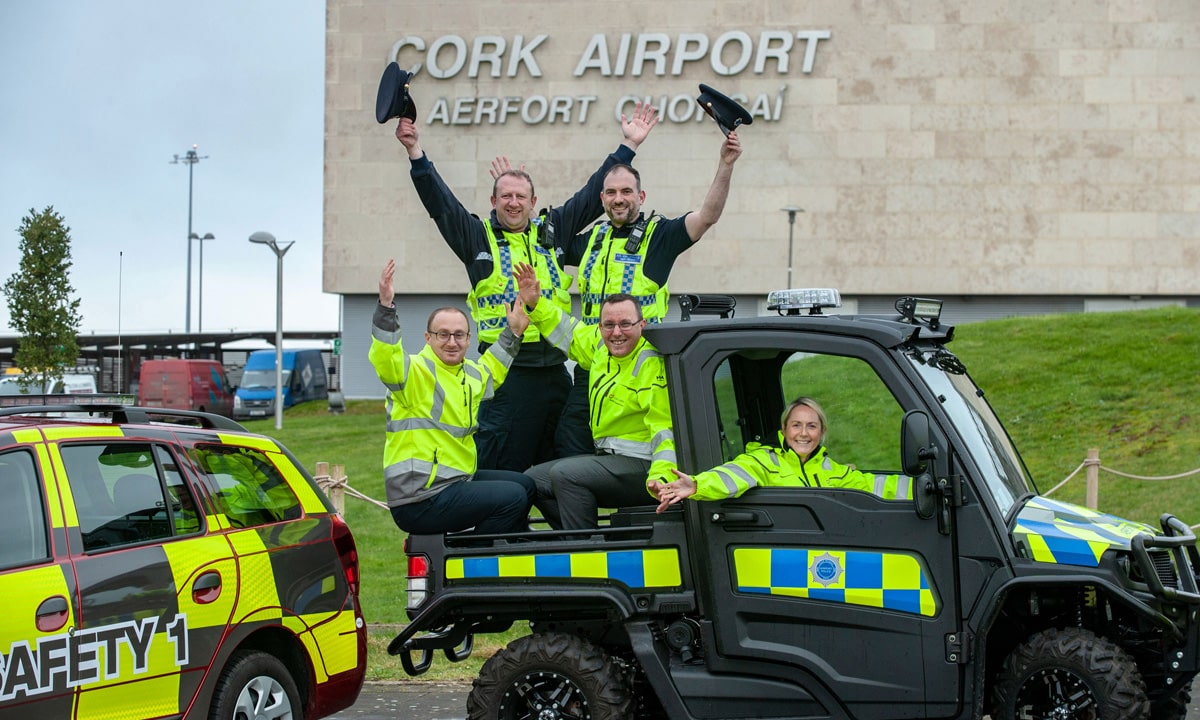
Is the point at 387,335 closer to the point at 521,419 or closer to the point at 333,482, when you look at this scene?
the point at 521,419

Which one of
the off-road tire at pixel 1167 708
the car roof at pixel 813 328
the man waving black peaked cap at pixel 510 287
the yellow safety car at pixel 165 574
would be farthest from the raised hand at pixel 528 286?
the off-road tire at pixel 1167 708

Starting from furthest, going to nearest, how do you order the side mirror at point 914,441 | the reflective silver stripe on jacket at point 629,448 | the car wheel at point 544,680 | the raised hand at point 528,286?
1. the raised hand at point 528,286
2. the reflective silver stripe on jacket at point 629,448
3. the car wheel at point 544,680
4. the side mirror at point 914,441

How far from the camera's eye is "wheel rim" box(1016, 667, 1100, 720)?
17.3 ft

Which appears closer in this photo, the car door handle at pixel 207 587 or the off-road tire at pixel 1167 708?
the car door handle at pixel 207 587

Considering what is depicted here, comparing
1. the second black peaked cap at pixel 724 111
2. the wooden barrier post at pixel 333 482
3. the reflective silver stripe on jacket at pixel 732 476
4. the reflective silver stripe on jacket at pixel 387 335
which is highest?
the second black peaked cap at pixel 724 111

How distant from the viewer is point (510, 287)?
7164 millimetres

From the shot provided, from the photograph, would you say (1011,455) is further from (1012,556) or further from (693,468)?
(693,468)

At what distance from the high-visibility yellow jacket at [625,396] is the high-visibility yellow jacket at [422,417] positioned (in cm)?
54

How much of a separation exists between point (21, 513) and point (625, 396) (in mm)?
2563

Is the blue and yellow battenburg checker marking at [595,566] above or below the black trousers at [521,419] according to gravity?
below

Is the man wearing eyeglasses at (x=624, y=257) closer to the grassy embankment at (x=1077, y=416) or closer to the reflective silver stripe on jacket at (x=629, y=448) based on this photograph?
the reflective silver stripe on jacket at (x=629, y=448)

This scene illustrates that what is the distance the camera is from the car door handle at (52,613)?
15.7ft

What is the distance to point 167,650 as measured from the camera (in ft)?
17.4

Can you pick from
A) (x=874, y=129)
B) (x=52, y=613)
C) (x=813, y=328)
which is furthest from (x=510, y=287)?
(x=874, y=129)
